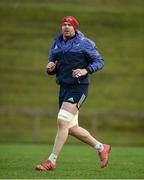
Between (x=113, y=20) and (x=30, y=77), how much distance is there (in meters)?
4.52

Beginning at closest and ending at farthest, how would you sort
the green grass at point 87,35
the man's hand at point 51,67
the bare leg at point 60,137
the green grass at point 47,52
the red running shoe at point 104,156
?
1. the bare leg at point 60,137
2. the man's hand at point 51,67
3. the red running shoe at point 104,156
4. the green grass at point 47,52
5. the green grass at point 87,35

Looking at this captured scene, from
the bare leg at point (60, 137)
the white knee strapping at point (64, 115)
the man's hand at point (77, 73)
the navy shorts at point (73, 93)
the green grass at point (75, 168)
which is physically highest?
the man's hand at point (77, 73)

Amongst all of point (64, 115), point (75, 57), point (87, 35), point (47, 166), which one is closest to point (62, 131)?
point (64, 115)

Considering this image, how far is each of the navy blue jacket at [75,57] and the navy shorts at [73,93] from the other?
0.28 ft

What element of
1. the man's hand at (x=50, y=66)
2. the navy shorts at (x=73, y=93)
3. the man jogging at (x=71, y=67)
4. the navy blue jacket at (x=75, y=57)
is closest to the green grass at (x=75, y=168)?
the man jogging at (x=71, y=67)

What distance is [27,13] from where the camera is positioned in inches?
1420

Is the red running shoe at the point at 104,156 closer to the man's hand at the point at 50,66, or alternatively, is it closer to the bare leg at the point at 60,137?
the bare leg at the point at 60,137

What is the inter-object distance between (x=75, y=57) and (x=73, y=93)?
1.65 feet

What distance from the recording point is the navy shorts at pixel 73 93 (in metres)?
12.4

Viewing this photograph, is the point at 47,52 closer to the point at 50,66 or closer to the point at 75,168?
the point at 75,168

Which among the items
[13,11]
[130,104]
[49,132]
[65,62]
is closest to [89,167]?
[65,62]

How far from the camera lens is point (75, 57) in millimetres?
12375

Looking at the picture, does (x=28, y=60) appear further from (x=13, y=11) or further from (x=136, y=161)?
(x=136, y=161)

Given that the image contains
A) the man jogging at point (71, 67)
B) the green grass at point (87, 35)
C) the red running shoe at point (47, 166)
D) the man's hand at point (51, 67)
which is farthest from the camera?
the green grass at point (87, 35)
